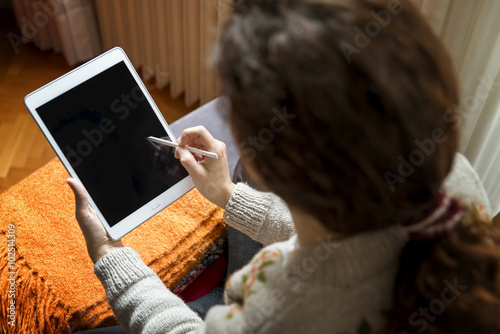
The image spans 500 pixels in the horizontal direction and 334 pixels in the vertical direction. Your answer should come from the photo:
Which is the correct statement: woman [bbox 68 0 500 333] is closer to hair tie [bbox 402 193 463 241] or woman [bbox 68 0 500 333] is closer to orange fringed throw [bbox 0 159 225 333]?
hair tie [bbox 402 193 463 241]

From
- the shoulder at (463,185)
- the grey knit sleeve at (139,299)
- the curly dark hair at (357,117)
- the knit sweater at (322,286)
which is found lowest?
the grey knit sleeve at (139,299)

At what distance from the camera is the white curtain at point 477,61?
0.92m

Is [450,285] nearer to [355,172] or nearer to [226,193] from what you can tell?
[355,172]

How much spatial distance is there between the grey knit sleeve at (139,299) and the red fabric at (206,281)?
0.71 feet

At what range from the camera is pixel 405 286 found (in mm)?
426

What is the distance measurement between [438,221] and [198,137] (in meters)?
0.46

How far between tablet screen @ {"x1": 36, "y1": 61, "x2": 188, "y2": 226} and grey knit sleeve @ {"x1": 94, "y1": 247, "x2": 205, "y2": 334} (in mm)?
95

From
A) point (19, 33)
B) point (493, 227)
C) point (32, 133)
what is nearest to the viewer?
point (493, 227)

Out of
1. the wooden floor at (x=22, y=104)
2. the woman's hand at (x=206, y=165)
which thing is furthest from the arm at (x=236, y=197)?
the wooden floor at (x=22, y=104)

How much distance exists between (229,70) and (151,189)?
0.46 m

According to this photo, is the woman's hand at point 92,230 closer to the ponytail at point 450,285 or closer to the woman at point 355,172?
the woman at point 355,172

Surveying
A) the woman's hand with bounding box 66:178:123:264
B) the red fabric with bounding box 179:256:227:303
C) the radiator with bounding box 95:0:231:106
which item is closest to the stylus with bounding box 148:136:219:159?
the woman's hand with bounding box 66:178:123:264

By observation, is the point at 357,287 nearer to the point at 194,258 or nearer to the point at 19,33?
the point at 194,258

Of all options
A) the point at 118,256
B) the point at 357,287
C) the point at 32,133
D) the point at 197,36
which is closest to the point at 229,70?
the point at 357,287
